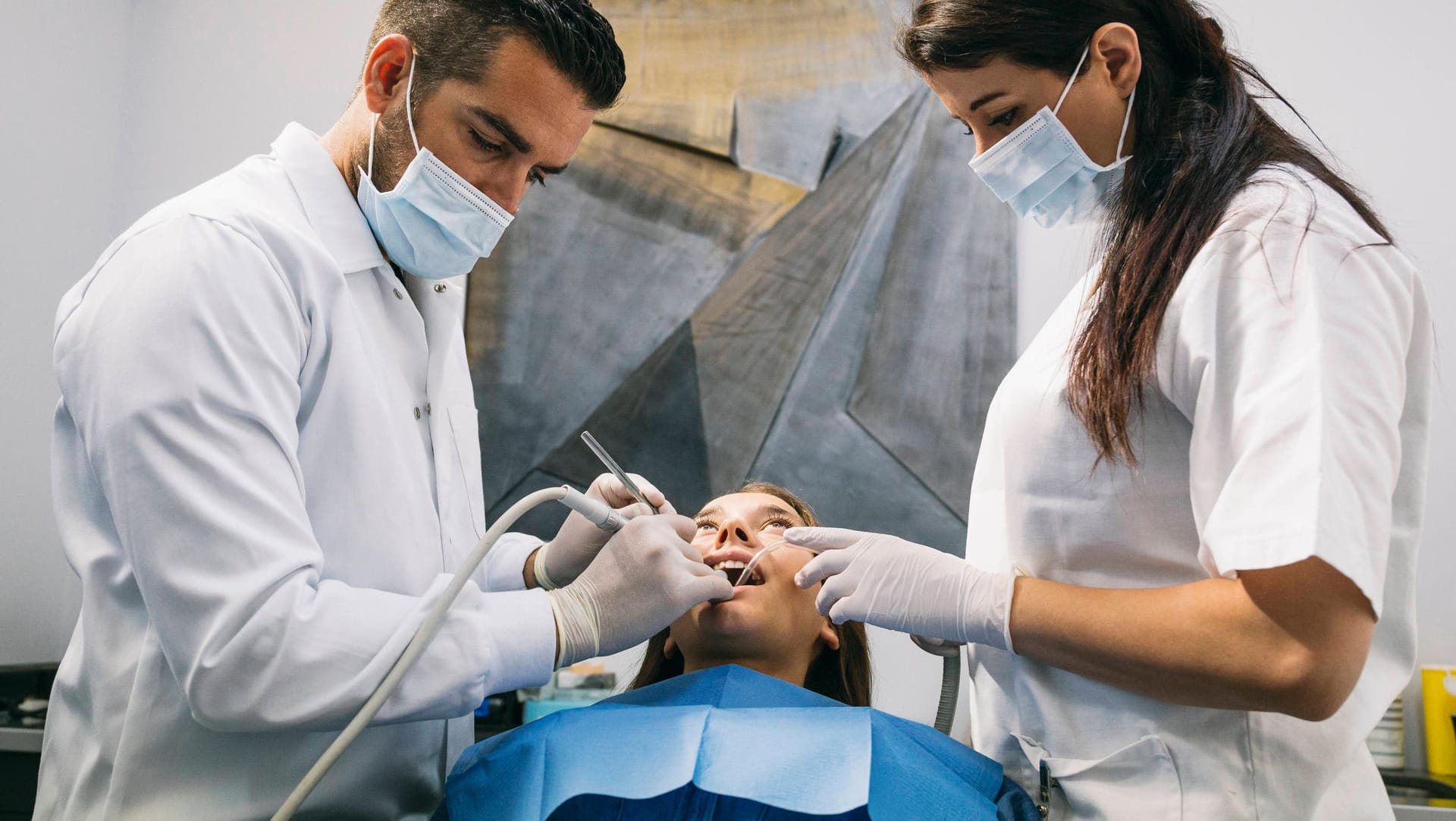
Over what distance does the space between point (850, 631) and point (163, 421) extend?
125 cm

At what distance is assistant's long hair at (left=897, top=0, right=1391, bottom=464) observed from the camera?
1090mm

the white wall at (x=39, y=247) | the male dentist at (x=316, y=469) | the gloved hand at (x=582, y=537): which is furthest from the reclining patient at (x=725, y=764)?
the white wall at (x=39, y=247)

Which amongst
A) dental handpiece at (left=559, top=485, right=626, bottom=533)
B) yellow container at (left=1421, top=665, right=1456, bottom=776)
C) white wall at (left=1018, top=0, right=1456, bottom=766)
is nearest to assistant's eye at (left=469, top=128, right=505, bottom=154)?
dental handpiece at (left=559, top=485, right=626, bottom=533)

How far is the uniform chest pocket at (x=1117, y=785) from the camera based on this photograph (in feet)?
3.53

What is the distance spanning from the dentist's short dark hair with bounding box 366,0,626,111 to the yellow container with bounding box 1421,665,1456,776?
2229 mm

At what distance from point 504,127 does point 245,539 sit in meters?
0.66

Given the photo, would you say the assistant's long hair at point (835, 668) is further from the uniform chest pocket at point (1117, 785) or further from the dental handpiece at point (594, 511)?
the uniform chest pocket at point (1117, 785)

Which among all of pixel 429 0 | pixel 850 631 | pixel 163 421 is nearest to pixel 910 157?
pixel 850 631

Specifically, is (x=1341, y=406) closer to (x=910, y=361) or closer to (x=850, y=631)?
(x=850, y=631)

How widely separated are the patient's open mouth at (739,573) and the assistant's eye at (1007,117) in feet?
2.60

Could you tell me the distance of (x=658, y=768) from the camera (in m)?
1.16

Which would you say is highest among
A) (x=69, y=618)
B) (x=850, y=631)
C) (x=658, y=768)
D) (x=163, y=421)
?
(x=163, y=421)

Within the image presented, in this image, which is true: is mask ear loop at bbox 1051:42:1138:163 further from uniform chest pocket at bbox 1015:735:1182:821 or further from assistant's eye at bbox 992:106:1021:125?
uniform chest pocket at bbox 1015:735:1182:821

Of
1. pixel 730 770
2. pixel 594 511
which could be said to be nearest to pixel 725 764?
pixel 730 770
